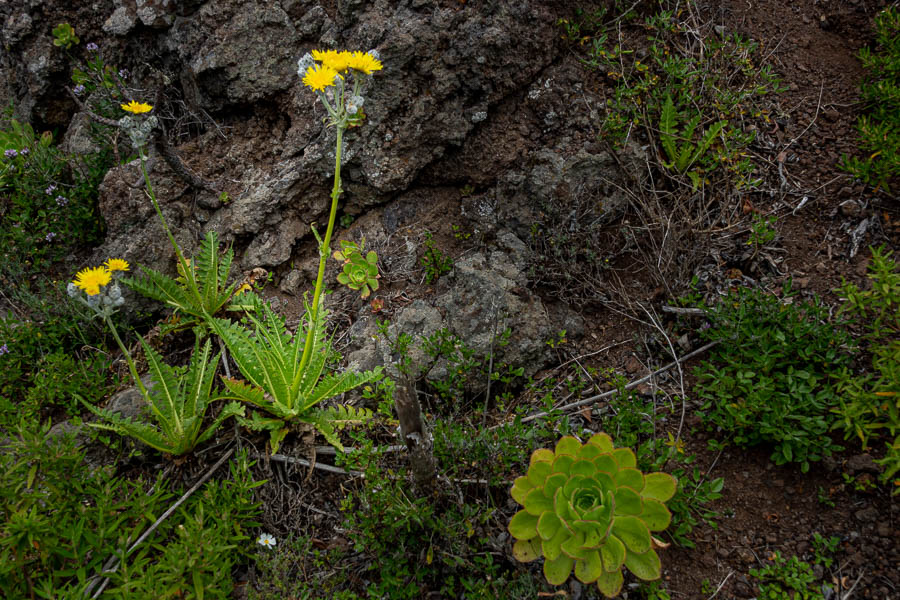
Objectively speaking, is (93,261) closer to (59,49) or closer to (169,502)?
(59,49)

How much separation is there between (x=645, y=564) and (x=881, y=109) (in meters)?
2.98

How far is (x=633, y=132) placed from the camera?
3.37 meters

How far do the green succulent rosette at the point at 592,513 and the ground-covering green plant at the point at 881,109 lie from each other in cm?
227

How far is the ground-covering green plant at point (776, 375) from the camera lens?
2262 millimetres

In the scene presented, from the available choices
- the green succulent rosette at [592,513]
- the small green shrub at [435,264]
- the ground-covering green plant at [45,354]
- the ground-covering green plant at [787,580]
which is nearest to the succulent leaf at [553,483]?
the green succulent rosette at [592,513]

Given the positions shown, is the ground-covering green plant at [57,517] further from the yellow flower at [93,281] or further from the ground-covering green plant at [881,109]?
the ground-covering green plant at [881,109]

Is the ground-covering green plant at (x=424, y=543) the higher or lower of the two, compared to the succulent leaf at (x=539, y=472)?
lower

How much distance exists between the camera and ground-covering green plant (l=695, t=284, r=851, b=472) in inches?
89.0

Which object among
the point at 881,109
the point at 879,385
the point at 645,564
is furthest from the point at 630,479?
the point at 881,109

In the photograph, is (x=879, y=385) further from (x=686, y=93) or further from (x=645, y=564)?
(x=686, y=93)

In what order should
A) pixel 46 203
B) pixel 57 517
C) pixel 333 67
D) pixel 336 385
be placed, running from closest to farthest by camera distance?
pixel 333 67, pixel 57 517, pixel 336 385, pixel 46 203

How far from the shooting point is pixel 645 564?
6.38 feet

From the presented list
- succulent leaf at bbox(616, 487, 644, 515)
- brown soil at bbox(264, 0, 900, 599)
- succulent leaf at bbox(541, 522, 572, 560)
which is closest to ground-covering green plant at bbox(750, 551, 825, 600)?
brown soil at bbox(264, 0, 900, 599)

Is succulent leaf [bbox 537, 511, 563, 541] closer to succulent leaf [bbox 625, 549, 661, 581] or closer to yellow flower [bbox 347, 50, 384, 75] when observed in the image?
succulent leaf [bbox 625, 549, 661, 581]
